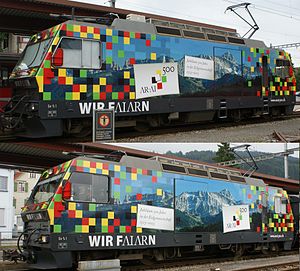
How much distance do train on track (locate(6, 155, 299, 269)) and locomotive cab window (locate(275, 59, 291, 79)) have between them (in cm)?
581

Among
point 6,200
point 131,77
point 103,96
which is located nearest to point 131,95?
point 131,77

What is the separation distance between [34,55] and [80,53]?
1.57 meters

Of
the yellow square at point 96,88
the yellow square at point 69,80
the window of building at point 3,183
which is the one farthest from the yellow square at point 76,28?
the window of building at point 3,183

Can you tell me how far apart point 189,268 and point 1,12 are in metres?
14.3

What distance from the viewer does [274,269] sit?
1339 centimetres

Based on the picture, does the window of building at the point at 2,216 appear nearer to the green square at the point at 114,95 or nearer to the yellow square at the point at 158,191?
the green square at the point at 114,95

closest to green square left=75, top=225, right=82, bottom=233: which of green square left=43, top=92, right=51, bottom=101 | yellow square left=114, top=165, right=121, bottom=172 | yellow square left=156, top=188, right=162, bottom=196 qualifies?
yellow square left=114, top=165, right=121, bottom=172

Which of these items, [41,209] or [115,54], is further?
[115,54]

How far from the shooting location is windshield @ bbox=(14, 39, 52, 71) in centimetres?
1253

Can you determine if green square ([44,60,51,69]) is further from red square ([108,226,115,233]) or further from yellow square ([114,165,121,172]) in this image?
red square ([108,226,115,233])

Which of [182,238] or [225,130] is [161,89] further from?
[182,238]

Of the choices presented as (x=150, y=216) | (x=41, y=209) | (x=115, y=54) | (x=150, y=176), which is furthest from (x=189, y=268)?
(x=115, y=54)

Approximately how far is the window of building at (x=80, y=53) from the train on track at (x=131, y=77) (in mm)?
28

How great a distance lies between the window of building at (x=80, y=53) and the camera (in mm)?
12328
